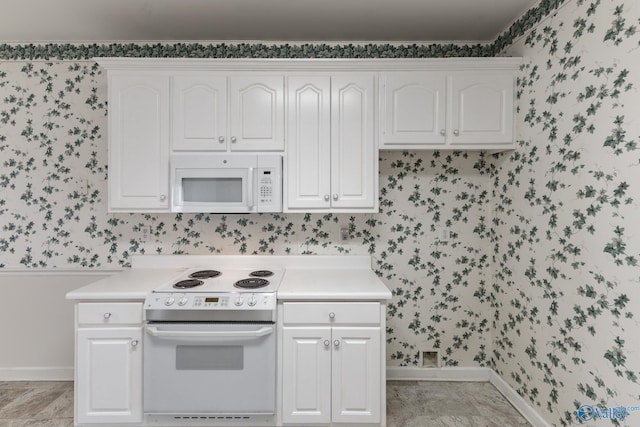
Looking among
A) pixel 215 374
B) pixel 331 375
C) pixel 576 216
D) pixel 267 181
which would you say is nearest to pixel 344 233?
pixel 267 181

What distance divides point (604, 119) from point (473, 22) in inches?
48.3

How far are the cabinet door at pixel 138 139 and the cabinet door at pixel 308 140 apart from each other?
83 cm

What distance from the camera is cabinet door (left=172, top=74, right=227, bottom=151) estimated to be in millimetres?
2420

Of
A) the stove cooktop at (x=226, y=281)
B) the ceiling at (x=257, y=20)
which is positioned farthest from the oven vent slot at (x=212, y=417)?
the ceiling at (x=257, y=20)

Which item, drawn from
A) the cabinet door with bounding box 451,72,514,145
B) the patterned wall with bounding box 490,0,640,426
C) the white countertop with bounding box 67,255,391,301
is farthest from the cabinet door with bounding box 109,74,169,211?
the patterned wall with bounding box 490,0,640,426

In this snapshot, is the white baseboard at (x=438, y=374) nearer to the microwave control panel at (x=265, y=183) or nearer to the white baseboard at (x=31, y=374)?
the microwave control panel at (x=265, y=183)

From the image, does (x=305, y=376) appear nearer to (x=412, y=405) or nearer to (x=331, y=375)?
(x=331, y=375)

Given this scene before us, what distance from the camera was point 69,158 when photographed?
2791 millimetres

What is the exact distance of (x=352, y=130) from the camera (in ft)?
8.00

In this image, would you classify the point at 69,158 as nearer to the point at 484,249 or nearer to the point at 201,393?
the point at 201,393

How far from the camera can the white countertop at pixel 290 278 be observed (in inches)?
82.0

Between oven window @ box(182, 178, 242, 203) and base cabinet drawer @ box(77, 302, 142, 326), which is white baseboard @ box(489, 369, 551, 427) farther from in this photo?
base cabinet drawer @ box(77, 302, 142, 326)

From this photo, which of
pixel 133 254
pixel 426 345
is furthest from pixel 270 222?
pixel 426 345

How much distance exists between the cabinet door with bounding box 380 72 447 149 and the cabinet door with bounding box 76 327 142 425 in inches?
79.5
